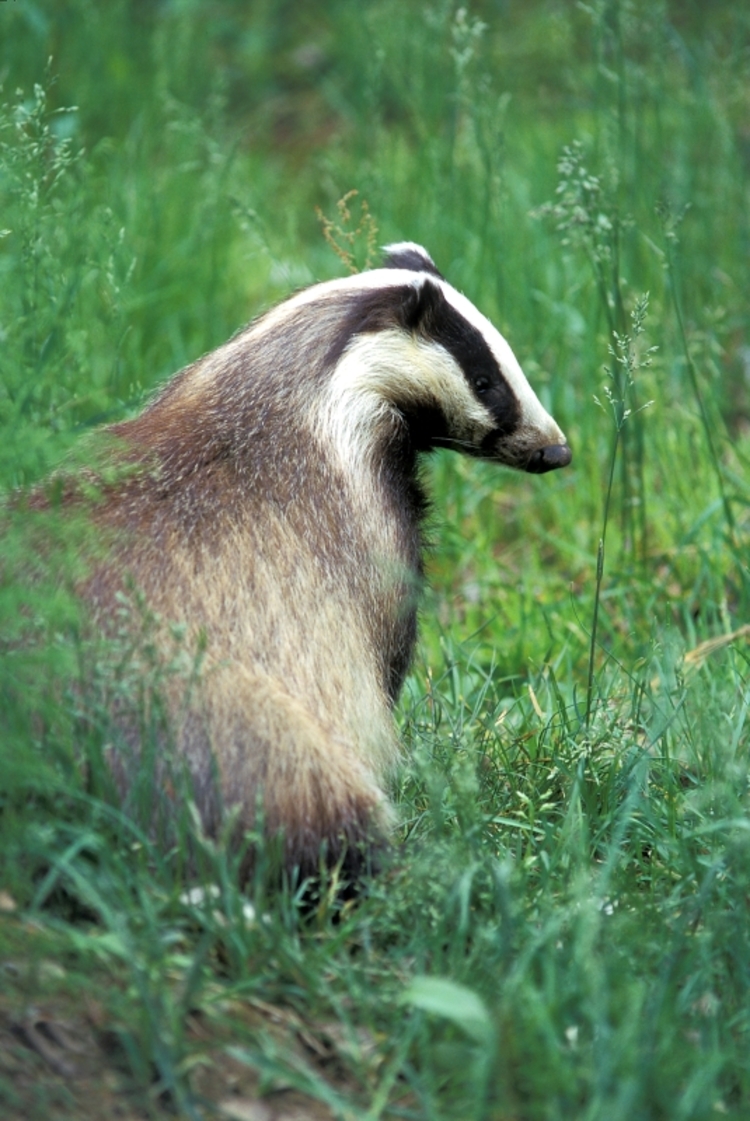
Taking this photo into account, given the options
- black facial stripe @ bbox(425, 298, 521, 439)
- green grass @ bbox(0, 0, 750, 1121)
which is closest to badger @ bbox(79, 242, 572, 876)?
black facial stripe @ bbox(425, 298, 521, 439)

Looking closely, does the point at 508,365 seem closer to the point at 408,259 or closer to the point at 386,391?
the point at 386,391

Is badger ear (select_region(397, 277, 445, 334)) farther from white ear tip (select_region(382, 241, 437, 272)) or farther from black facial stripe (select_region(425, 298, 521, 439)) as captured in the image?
white ear tip (select_region(382, 241, 437, 272))

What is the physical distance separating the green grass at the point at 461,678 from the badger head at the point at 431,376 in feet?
0.82

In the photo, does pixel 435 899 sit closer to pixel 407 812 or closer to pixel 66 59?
pixel 407 812

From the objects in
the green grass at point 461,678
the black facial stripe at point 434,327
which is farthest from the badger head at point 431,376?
the green grass at point 461,678

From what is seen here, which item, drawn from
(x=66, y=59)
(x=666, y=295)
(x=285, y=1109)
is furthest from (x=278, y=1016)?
(x=66, y=59)

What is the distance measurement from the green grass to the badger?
0.15m

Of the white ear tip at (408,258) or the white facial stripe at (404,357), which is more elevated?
the white ear tip at (408,258)

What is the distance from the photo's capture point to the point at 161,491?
3150mm

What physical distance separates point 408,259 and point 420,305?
0.34 metres

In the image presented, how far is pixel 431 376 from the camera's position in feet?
11.6

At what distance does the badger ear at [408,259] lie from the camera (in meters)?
3.75

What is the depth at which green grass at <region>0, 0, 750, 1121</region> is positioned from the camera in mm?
2381

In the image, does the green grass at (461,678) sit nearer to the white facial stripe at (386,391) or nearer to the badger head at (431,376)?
the badger head at (431,376)
